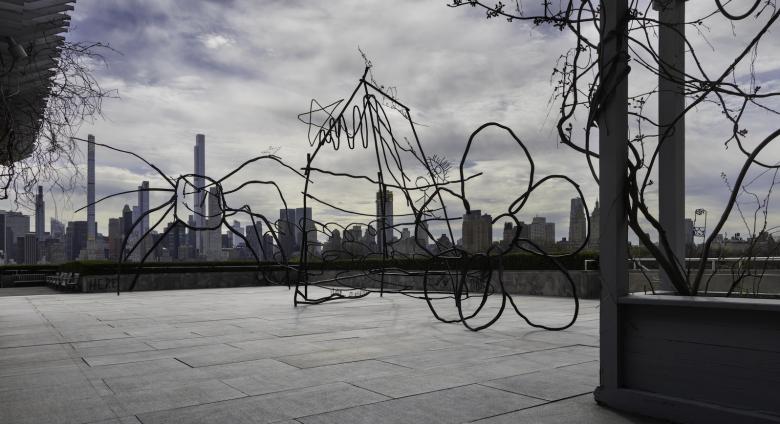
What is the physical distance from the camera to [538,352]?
11.3ft

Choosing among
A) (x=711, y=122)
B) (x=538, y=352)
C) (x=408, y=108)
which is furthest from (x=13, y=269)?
(x=711, y=122)

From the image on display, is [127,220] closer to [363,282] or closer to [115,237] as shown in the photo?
[115,237]

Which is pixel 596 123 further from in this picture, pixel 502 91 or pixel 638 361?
pixel 502 91

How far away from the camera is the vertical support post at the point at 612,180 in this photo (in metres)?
2.20

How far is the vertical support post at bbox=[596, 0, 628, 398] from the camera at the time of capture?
2.20 meters

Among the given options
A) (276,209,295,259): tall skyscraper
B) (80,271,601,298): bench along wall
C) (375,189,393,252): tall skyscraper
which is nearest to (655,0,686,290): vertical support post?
(375,189,393,252): tall skyscraper

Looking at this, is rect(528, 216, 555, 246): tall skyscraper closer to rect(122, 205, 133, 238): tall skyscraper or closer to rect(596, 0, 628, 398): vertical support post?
rect(596, 0, 628, 398): vertical support post

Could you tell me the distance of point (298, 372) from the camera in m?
2.90

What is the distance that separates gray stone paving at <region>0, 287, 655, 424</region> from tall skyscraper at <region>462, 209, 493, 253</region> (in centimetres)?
71

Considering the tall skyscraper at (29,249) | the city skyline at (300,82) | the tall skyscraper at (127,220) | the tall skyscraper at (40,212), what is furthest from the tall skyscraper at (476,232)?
the tall skyscraper at (29,249)

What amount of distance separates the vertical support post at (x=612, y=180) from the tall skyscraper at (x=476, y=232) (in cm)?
291

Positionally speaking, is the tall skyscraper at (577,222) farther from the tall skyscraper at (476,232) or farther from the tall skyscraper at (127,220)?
the tall skyscraper at (127,220)

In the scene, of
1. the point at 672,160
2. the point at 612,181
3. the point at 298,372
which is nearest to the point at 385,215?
the point at 672,160

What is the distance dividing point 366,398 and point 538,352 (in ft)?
4.81
